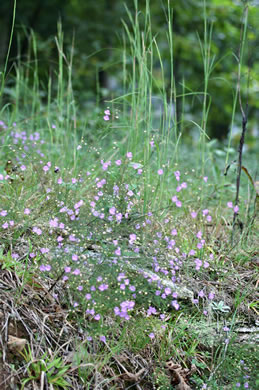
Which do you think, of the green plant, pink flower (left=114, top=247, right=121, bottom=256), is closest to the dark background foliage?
pink flower (left=114, top=247, right=121, bottom=256)

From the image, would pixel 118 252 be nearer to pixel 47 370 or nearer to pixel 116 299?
pixel 116 299

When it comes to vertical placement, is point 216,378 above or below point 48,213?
below

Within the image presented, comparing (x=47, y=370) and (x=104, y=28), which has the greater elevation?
(x=104, y=28)

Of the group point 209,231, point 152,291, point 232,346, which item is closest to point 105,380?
point 152,291

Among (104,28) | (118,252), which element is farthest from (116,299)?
(104,28)

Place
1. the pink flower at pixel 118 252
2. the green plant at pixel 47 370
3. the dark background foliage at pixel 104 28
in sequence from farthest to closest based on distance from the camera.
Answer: the dark background foliage at pixel 104 28 → the pink flower at pixel 118 252 → the green plant at pixel 47 370

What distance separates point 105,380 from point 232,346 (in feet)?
1.73

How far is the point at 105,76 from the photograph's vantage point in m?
6.57

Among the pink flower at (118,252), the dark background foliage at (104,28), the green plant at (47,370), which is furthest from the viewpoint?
the dark background foliage at (104,28)

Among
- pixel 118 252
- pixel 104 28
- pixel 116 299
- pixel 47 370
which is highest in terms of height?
pixel 104 28

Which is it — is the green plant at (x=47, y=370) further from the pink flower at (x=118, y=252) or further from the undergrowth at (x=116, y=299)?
the pink flower at (x=118, y=252)

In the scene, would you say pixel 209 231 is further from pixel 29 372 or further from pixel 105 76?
pixel 105 76

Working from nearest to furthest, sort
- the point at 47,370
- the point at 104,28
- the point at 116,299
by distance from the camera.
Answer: the point at 47,370, the point at 116,299, the point at 104,28

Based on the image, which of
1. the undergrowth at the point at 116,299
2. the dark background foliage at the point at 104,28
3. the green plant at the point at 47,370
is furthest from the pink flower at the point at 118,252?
the dark background foliage at the point at 104,28
